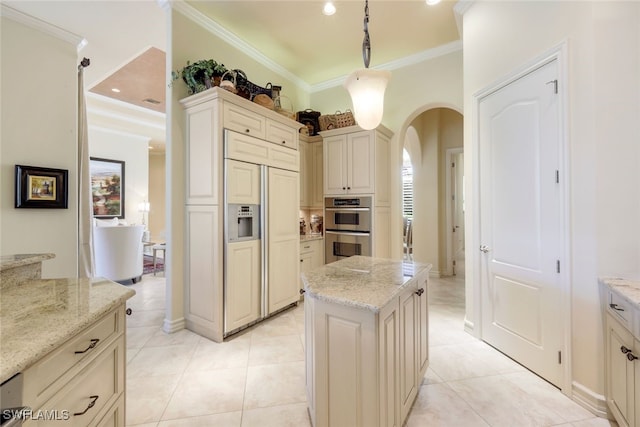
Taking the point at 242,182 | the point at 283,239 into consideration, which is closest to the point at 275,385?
the point at 283,239

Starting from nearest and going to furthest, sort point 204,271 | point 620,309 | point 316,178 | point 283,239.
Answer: point 620,309, point 204,271, point 283,239, point 316,178

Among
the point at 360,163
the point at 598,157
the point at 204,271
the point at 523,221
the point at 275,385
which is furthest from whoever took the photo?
the point at 360,163

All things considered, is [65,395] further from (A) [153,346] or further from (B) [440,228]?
(B) [440,228]

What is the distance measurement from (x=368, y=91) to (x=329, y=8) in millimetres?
1718

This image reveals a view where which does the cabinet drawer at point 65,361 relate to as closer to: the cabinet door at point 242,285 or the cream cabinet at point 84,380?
the cream cabinet at point 84,380

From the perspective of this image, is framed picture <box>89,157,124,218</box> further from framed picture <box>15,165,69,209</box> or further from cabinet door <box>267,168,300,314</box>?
cabinet door <box>267,168,300,314</box>

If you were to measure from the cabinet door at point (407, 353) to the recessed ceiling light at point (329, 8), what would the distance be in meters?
2.94

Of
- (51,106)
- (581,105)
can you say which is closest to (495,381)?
(581,105)

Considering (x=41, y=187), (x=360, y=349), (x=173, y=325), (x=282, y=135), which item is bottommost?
(x=173, y=325)

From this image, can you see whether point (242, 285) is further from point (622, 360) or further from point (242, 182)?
point (622, 360)

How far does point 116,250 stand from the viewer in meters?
4.27

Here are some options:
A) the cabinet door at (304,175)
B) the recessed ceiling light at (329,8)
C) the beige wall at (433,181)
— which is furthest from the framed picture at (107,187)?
the beige wall at (433,181)

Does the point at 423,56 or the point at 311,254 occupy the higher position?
the point at 423,56

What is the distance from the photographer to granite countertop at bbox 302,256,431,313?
1276 millimetres
